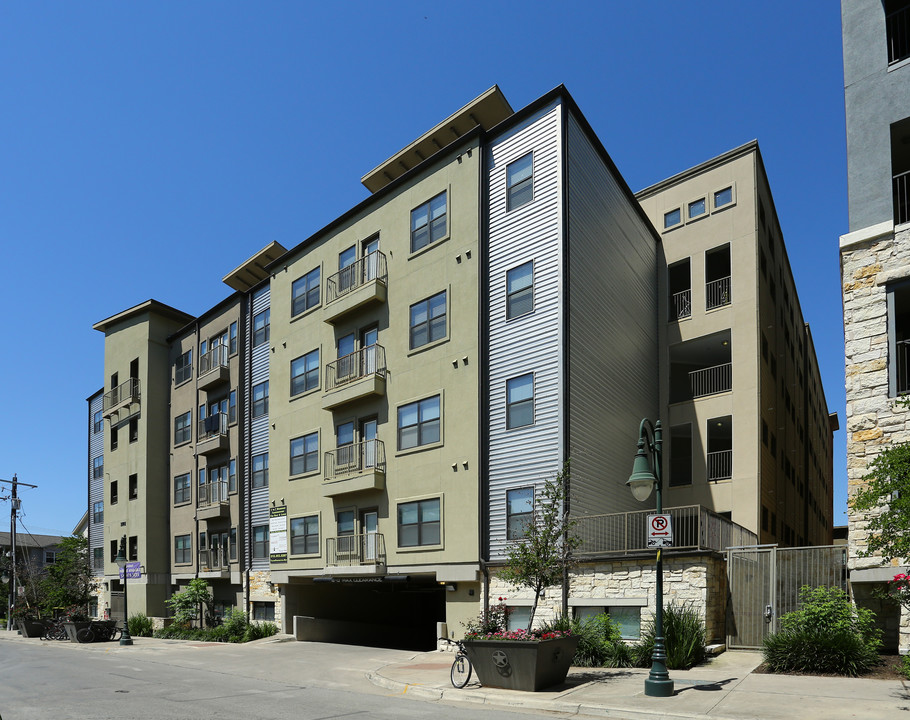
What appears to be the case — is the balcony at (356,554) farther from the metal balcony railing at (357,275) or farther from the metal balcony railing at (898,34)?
the metal balcony railing at (898,34)

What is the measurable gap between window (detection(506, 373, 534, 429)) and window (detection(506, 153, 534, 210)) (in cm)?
574

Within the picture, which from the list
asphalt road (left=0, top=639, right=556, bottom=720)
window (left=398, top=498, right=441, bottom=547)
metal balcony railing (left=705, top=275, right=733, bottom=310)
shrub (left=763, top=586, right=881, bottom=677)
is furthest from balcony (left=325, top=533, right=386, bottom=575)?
metal balcony railing (left=705, top=275, right=733, bottom=310)

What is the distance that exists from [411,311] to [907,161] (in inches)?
615

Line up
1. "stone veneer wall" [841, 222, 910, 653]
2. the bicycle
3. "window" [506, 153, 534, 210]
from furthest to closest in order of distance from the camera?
"window" [506, 153, 534, 210] < "stone veneer wall" [841, 222, 910, 653] < the bicycle

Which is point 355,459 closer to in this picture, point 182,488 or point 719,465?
point 719,465

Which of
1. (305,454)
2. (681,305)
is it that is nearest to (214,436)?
(305,454)

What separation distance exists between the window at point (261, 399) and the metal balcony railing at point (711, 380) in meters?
18.9

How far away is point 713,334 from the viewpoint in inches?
1145

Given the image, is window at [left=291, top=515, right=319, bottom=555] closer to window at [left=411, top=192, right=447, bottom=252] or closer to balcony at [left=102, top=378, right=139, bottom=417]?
window at [left=411, top=192, right=447, bottom=252]

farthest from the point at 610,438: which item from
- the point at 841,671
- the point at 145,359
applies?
the point at 145,359

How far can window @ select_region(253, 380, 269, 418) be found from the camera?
35.7 m

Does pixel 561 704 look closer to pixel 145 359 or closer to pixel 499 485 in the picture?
pixel 499 485

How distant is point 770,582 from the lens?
18219 millimetres

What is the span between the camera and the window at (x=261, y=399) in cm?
3566
